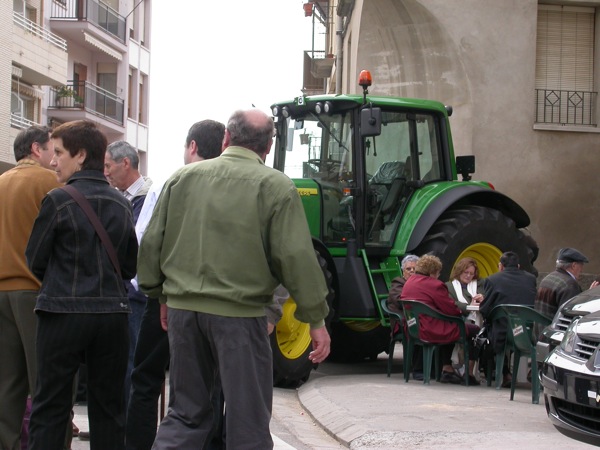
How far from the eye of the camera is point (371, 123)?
40.8ft

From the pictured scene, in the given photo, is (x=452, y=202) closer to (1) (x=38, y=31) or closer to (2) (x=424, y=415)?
(2) (x=424, y=415)

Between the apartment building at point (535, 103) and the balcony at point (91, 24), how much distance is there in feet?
74.3

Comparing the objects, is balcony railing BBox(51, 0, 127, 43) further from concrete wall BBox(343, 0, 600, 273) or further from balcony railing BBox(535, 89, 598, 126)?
balcony railing BBox(535, 89, 598, 126)

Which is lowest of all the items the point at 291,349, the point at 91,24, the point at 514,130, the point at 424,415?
the point at 424,415

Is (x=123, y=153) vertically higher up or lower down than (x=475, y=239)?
higher up

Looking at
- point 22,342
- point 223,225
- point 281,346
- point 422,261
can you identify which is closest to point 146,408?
point 22,342

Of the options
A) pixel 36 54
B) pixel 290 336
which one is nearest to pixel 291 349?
Result: pixel 290 336

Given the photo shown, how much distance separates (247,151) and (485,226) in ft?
27.8

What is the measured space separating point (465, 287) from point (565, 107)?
9.18 meters

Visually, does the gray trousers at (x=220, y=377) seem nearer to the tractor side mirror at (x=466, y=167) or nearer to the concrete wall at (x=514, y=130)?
the tractor side mirror at (x=466, y=167)

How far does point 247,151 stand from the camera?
5.59 meters

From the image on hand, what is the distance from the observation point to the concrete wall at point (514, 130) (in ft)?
69.3

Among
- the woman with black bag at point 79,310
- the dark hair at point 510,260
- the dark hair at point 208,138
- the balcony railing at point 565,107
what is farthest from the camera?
the balcony railing at point 565,107

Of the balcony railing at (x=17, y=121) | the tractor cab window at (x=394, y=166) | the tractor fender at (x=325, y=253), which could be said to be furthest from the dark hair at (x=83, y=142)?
the balcony railing at (x=17, y=121)
